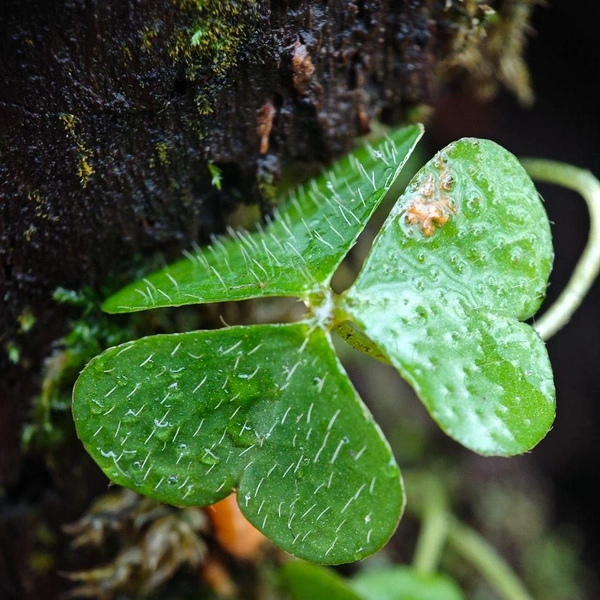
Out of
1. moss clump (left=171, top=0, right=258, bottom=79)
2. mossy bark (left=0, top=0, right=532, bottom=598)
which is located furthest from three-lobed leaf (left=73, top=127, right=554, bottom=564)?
moss clump (left=171, top=0, right=258, bottom=79)

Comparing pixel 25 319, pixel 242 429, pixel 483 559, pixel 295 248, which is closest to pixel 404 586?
pixel 483 559

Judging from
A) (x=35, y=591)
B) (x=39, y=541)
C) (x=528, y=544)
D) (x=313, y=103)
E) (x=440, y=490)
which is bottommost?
(x=528, y=544)

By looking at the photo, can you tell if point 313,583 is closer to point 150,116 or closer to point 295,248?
point 295,248

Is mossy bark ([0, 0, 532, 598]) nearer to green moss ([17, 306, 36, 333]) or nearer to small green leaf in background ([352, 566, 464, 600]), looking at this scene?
green moss ([17, 306, 36, 333])

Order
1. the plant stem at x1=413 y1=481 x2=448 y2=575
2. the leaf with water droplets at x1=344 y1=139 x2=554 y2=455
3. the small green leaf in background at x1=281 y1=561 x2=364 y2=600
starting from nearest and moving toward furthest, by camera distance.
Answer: the leaf with water droplets at x1=344 y1=139 x2=554 y2=455 < the small green leaf in background at x1=281 y1=561 x2=364 y2=600 < the plant stem at x1=413 y1=481 x2=448 y2=575

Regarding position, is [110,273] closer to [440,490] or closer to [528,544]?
[440,490]

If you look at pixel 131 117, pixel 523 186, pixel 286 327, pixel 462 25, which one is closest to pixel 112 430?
pixel 286 327
